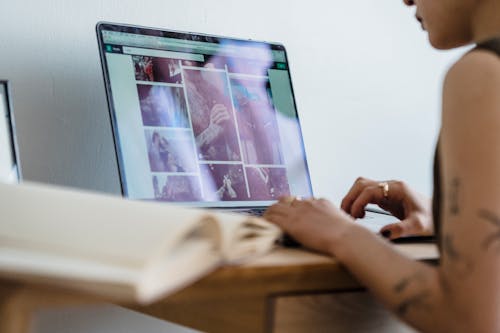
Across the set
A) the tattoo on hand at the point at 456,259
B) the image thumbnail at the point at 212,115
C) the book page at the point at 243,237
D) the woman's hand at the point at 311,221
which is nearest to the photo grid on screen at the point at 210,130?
the image thumbnail at the point at 212,115

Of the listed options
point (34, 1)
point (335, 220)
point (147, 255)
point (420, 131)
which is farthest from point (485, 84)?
point (420, 131)

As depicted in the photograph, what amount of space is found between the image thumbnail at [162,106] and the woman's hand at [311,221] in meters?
0.28

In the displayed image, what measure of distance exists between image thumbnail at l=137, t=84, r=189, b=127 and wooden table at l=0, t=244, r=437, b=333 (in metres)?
0.31

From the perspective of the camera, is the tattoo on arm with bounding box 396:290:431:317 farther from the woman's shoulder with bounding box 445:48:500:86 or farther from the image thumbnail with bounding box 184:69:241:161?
the image thumbnail with bounding box 184:69:241:161

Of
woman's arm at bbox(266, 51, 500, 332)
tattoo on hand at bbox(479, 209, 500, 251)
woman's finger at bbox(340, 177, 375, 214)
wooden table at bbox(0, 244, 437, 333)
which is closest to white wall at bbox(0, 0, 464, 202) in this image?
woman's finger at bbox(340, 177, 375, 214)

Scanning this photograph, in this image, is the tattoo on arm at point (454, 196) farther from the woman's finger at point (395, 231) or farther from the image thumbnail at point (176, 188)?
the image thumbnail at point (176, 188)

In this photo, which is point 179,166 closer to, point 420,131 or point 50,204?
point 50,204

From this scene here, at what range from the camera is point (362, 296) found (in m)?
0.72

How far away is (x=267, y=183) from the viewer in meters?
1.11

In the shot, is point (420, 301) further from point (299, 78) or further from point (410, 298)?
point (299, 78)

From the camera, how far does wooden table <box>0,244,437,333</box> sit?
541mm

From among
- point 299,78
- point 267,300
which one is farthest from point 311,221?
point 299,78

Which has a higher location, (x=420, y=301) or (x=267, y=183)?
(x=267, y=183)

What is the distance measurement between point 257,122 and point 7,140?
39 cm
